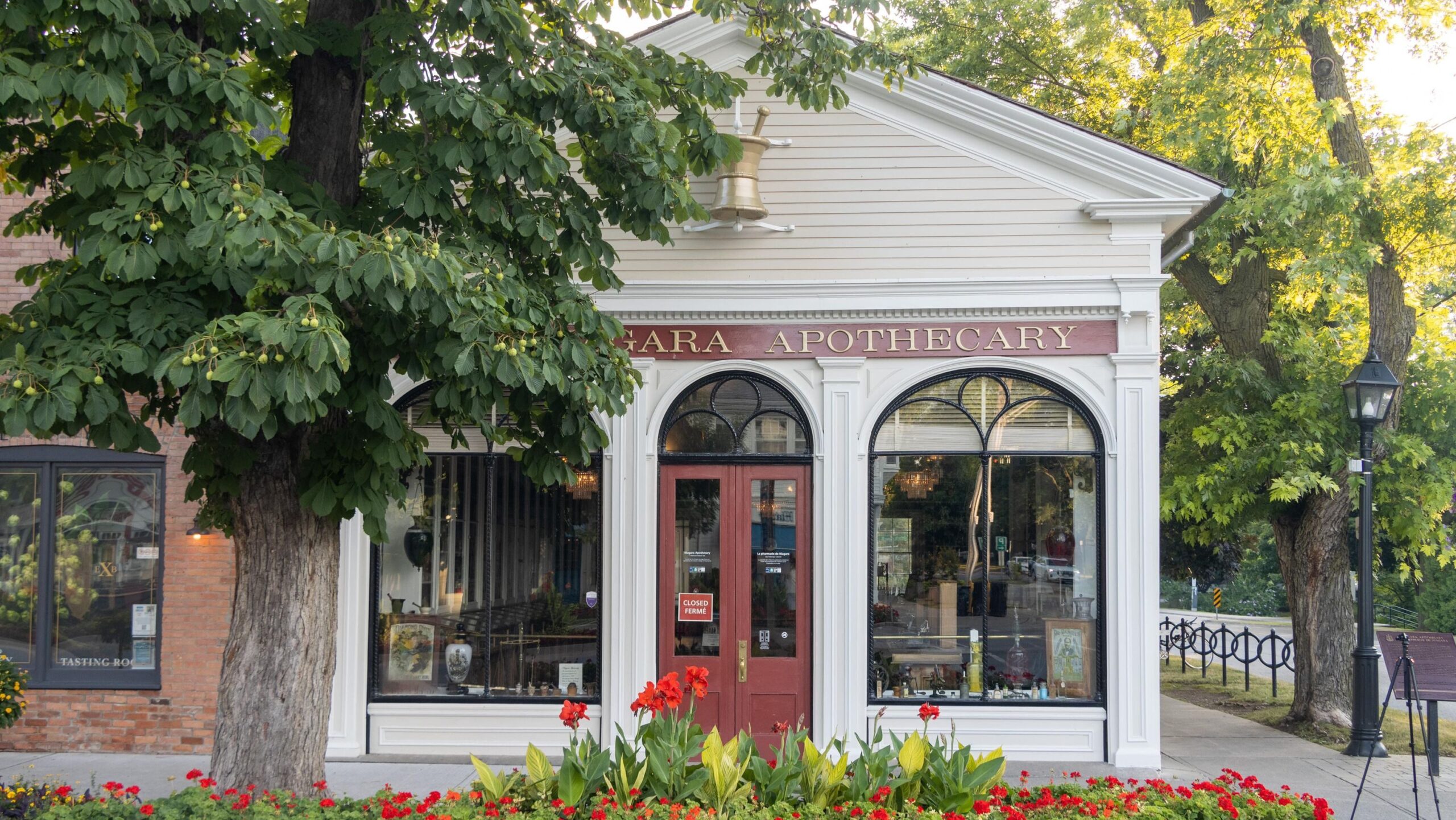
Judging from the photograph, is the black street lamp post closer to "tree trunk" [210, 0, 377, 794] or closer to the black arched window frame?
the black arched window frame

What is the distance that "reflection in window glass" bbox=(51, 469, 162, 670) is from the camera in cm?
1034

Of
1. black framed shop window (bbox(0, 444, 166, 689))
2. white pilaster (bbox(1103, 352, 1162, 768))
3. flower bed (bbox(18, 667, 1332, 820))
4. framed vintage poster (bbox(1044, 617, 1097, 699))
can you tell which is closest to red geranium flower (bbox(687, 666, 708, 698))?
flower bed (bbox(18, 667, 1332, 820))

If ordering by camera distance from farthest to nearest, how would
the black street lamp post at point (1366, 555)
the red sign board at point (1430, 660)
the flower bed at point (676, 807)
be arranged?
the black street lamp post at point (1366, 555) < the red sign board at point (1430, 660) < the flower bed at point (676, 807)

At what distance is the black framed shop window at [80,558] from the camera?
33.9 ft

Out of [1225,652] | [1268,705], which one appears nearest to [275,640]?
[1268,705]

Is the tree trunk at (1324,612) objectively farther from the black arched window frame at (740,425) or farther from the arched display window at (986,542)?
the black arched window frame at (740,425)

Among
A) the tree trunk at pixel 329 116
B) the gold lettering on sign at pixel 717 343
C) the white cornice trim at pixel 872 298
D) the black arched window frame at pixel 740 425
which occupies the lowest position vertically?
the black arched window frame at pixel 740 425

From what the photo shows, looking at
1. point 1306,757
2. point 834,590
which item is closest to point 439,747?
point 834,590

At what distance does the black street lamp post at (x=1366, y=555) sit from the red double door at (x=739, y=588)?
560cm

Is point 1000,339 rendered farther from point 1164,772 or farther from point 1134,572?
point 1164,772

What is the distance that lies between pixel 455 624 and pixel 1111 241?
23.1 feet

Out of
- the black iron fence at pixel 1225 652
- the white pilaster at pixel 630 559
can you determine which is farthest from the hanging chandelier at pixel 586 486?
the black iron fence at pixel 1225 652

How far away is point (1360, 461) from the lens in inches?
432

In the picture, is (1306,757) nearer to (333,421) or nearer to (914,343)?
(914,343)
